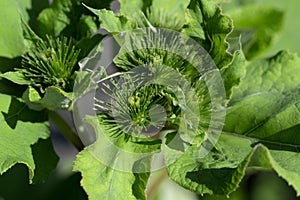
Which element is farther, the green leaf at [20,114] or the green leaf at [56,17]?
the green leaf at [56,17]

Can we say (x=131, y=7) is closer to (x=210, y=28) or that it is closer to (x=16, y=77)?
(x=210, y=28)

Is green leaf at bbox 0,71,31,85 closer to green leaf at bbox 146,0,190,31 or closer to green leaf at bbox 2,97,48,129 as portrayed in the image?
green leaf at bbox 2,97,48,129

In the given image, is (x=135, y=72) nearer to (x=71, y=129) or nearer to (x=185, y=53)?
(x=185, y=53)

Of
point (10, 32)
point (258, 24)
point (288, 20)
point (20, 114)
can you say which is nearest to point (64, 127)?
point (20, 114)

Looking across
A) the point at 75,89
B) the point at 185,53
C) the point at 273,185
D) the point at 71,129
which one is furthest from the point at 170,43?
the point at 273,185

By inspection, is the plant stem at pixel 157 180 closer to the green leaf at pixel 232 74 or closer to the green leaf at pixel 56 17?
the green leaf at pixel 232 74

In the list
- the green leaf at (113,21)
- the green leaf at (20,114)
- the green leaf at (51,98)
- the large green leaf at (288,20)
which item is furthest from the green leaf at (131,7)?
the large green leaf at (288,20)
